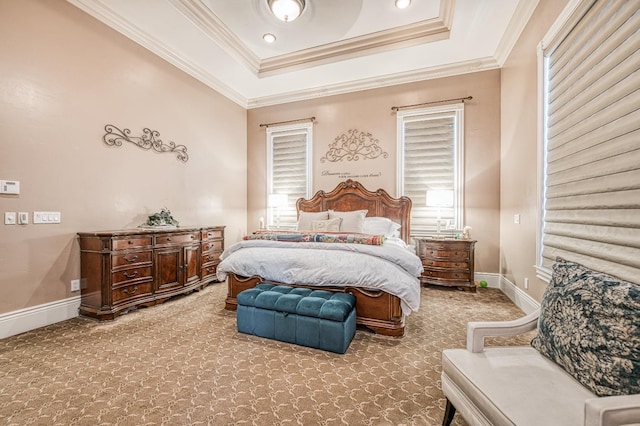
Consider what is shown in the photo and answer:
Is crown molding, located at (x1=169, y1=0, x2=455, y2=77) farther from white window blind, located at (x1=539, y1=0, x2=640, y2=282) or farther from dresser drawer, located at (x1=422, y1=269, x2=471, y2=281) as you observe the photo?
dresser drawer, located at (x1=422, y1=269, x2=471, y2=281)

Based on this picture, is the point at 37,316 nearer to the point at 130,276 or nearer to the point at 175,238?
the point at 130,276

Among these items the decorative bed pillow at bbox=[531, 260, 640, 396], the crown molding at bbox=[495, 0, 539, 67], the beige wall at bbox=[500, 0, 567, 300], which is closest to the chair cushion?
the decorative bed pillow at bbox=[531, 260, 640, 396]

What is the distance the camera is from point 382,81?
481 centimetres

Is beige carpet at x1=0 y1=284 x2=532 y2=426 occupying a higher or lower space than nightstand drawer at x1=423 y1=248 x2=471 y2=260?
lower

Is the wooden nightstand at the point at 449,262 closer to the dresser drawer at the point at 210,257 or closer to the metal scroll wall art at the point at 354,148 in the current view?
the metal scroll wall art at the point at 354,148

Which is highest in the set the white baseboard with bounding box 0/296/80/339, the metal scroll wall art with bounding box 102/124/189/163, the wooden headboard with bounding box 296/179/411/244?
the metal scroll wall art with bounding box 102/124/189/163

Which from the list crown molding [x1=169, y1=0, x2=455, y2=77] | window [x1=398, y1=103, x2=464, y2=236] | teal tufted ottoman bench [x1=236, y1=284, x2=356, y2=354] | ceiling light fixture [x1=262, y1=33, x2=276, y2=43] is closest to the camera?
teal tufted ottoman bench [x1=236, y1=284, x2=356, y2=354]

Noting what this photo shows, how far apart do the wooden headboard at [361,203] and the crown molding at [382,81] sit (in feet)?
5.56

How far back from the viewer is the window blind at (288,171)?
17.8 feet

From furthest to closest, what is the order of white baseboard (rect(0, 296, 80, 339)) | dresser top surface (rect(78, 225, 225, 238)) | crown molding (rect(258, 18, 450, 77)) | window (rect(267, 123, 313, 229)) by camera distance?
1. window (rect(267, 123, 313, 229))
2. crown molding (rect(258, 18, 450, 77))
3. dresser top surface (rect(78, 225, 225, 238))
4. white baseboard (rect(0, 296, 80, 339))

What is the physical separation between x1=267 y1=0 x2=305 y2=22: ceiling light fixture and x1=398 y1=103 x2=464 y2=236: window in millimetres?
2315

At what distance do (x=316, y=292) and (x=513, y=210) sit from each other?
282 centimetres

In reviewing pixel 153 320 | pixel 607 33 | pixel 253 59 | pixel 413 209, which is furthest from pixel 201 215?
pixel 607 33

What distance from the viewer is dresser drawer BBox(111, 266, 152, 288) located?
116 inches
